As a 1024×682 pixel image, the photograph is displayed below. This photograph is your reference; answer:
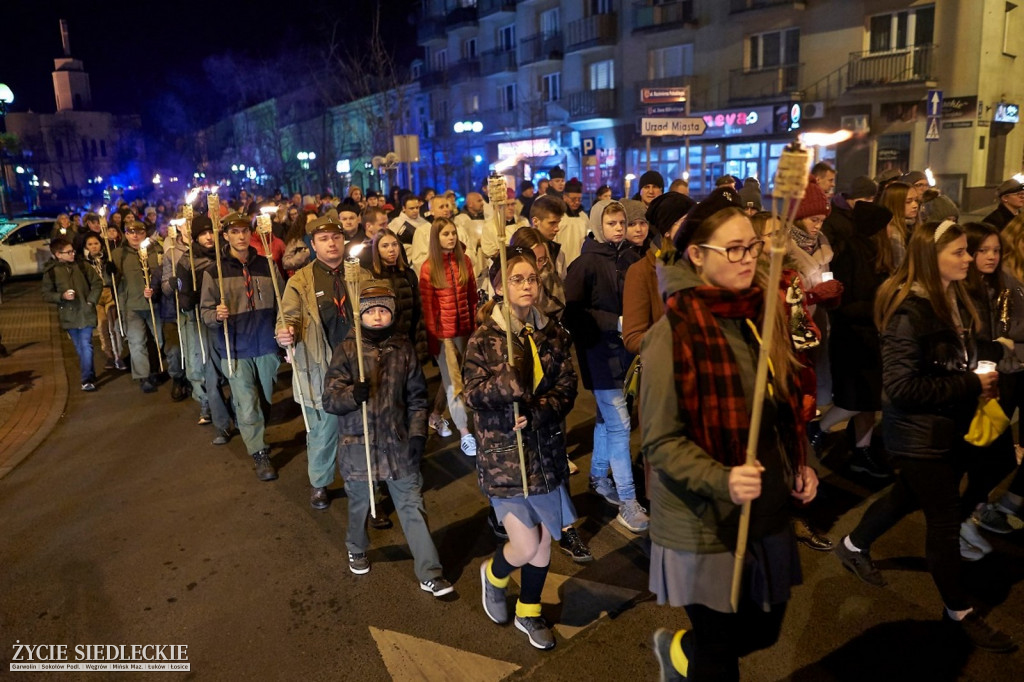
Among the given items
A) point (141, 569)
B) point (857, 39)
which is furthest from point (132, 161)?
point (141, 569)

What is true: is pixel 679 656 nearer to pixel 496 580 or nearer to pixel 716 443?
pixel 716 443

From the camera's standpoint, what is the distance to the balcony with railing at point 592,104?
32094 millimetres

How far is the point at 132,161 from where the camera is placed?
79.3 metres

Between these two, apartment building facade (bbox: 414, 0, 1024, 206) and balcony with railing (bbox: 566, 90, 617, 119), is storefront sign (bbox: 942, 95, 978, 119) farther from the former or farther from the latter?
balcony with railing (bbox: 566, 90, 617, 119)

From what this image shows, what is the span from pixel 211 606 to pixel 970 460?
4265 millimetres

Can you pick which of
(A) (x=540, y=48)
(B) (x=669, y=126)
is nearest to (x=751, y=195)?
(B) (x=669, y=126)

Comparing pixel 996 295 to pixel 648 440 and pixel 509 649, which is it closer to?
pixel 648 440

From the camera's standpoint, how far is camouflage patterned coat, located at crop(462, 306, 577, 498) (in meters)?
3.83

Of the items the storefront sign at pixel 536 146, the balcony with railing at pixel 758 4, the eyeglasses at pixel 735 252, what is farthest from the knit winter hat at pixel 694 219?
the storefront sign at pixel 536 146

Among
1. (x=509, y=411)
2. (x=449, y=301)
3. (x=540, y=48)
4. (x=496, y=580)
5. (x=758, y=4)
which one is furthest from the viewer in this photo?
(x=540, y=48)

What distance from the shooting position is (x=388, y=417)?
14.6ft

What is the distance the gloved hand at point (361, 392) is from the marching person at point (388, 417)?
10 centimetres

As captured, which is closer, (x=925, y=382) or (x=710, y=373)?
(x=710, y=373)

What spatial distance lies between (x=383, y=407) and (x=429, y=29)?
1736 inches
